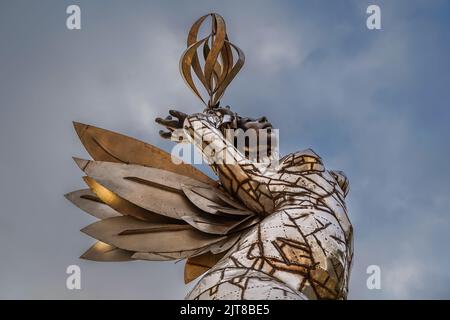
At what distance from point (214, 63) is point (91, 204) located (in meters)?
1.86

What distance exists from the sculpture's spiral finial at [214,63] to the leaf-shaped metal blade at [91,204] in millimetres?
1441

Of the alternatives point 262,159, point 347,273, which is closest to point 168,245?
point 262,159

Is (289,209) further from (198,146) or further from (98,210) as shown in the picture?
(98,210)

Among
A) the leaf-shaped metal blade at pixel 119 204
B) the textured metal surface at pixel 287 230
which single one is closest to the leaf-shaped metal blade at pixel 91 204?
the leaf-shaped metal blade at pixel 119 204

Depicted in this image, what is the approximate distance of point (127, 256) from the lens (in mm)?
8828

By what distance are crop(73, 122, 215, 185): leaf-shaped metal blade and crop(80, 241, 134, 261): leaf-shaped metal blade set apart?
0.84m

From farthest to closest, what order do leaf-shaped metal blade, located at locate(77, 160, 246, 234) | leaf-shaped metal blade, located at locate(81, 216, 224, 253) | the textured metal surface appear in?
leaf-shaped metal blade, located at locate(77, 160, 246, 234), leaf-shaped metal blade, located at locate(81, 216, 224, 253), the textured metal surface

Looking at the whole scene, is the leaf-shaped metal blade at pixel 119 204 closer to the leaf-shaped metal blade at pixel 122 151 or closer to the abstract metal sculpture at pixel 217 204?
the abstract metal sculpture at pixel 217 204

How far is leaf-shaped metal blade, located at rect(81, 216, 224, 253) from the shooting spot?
8.55 metres

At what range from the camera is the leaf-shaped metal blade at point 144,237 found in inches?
336

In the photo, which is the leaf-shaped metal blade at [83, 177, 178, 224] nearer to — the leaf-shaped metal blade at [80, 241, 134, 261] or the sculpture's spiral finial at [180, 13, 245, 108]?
the leaf-shaped metal blade at [80, 241, 134, 261]

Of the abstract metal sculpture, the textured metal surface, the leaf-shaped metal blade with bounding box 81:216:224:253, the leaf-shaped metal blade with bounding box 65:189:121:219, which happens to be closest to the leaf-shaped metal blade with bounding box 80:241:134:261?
the abstract metal sculpture

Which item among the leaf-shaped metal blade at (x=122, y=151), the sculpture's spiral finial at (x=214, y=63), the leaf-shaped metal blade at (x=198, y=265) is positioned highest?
the sculpture's spiral finial at (x=214, y=63)

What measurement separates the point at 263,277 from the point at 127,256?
235 centimetres
